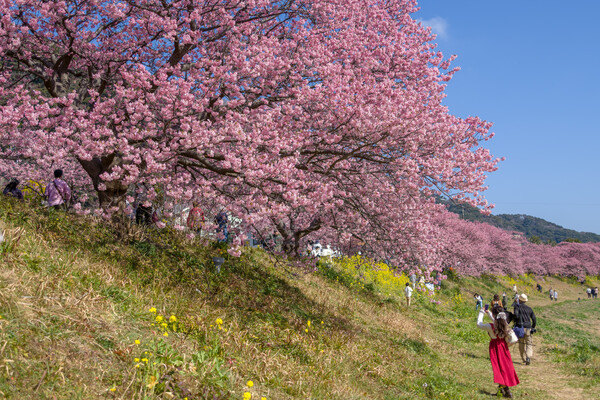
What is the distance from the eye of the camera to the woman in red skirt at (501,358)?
910 cm

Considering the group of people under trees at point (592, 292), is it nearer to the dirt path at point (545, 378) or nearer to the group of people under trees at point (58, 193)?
the dirt path at point (545, 378)

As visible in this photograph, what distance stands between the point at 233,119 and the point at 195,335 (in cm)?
524

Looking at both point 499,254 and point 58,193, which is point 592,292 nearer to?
point 499,254

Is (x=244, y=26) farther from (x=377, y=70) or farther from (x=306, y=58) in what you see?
(x=377, y=70)

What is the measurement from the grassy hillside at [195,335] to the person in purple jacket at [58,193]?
1.87 metres

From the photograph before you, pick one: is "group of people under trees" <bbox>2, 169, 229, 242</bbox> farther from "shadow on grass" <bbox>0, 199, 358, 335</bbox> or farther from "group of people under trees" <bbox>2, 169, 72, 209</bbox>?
"shadow on grass" <bbox>0, 199, 358, 335</bbox>

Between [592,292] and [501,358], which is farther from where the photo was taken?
[592,292]

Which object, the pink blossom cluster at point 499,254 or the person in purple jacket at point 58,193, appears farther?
the pink blossom cluster at point 499,254

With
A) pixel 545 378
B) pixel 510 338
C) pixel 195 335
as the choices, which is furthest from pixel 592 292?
pixel 195 335

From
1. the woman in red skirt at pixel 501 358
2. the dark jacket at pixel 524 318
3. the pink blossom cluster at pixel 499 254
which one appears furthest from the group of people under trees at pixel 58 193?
the pink blossom cluster at pixel 499 254

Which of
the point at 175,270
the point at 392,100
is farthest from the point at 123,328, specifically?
the point at 392,100

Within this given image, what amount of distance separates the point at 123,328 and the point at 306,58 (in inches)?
321

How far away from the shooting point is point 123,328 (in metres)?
5.29

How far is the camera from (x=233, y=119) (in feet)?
33.2
